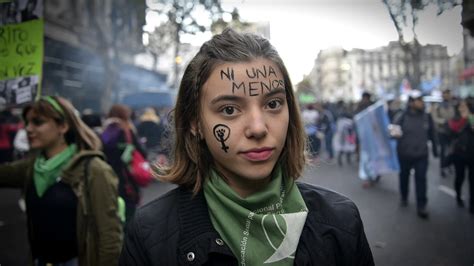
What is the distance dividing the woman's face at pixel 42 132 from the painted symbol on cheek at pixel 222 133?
1669 mm

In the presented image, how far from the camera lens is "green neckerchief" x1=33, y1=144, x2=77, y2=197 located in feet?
8.32

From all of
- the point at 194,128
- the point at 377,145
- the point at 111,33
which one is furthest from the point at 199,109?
the point at 111,33

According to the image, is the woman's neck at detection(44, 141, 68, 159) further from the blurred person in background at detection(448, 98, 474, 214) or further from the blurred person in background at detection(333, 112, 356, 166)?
the blurred person in background at detection(333, 112, 356, 166)

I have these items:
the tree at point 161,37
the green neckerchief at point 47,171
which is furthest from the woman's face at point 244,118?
the tree at point 161,37

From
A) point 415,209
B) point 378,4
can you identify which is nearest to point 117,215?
point 378,4

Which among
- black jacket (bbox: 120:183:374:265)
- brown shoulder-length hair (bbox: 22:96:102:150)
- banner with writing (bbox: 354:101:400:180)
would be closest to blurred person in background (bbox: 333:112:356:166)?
banner with writing (bbox: 354:101:400:180)

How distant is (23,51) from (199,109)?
5.28 feet

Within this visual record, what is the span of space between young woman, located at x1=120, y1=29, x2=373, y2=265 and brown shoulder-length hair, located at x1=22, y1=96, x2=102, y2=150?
1.39 m

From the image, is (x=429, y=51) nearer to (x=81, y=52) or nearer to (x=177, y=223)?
(x=177, y=223)

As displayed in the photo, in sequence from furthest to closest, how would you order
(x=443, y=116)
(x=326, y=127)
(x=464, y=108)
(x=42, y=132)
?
(x=326, y=127)
(x=443, y=116)
(x=464, y=108)
(x=42, y=132)

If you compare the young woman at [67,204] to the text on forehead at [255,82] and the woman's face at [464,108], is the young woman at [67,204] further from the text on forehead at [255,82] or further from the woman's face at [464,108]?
the woman's face at [464,108]

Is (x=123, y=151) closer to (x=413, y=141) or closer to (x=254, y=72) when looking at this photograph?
(x=254, y=72)

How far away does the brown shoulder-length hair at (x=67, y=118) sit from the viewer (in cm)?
272

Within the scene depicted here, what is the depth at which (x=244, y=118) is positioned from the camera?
1.43 meters
